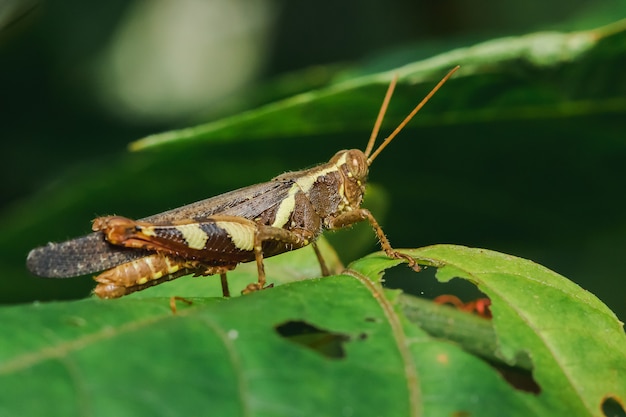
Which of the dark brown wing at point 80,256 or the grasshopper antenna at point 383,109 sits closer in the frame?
the dark brown wing at point 80,256

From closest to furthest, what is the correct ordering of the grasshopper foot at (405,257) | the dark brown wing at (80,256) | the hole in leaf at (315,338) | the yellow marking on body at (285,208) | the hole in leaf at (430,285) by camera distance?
the hole in leaf at (315,338) < the grasshopper foot at (405,257) < the dark brown wing at (80,256) < the yellow marking on body at (285,208) < the hole in leaf at (430,285)

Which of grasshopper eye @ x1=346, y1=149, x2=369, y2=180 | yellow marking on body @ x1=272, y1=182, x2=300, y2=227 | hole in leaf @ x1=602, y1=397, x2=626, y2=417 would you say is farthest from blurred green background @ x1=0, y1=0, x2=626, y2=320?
hole in leaf @ x1=602, y1=397, x2=626, y2=417

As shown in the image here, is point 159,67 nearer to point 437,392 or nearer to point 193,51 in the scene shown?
point 193,51

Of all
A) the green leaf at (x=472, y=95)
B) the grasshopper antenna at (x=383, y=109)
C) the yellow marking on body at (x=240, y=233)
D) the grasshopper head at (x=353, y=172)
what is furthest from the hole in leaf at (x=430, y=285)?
the yellow marking on body at (x=240, y=233)

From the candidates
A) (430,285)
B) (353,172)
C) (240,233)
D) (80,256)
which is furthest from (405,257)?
(430,285)

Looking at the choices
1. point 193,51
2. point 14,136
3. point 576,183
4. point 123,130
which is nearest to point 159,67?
point 193,51

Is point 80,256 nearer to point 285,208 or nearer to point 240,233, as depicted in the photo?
point 240,233

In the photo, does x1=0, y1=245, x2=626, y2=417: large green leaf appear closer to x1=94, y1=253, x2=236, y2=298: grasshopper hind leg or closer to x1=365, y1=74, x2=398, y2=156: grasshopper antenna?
x1=94, y1=253, x2=236, y2=298: grasshopper hind leg

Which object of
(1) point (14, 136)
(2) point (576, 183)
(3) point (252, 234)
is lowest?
(2) point (576, 183)

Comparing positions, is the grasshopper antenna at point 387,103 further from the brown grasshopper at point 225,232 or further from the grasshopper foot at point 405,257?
the grasshopper foot at point 405,257
